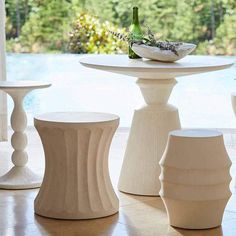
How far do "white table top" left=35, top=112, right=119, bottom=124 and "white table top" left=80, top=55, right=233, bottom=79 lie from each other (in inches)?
10.5

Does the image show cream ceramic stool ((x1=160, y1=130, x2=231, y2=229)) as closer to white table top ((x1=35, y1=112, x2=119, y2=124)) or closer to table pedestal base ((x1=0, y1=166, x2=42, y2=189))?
white table top ((x1=35, y1=112, x2=119, y2=124))

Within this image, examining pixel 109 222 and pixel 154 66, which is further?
pixel 154 66

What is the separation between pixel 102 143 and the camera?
3879mm

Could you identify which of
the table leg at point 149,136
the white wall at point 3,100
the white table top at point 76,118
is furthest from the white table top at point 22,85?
the white wall at point 3,100

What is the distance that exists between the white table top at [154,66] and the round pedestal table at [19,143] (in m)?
0.40

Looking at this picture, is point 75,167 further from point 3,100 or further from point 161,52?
point 3,100

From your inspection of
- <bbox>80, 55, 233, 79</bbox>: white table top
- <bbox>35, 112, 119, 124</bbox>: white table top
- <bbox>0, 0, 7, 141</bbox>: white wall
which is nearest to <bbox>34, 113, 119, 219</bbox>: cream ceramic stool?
<bbox>35, 112, 119, 124</bbox>: white table top

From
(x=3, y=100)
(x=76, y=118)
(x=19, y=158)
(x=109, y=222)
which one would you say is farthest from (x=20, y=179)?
(x=3, y=100)

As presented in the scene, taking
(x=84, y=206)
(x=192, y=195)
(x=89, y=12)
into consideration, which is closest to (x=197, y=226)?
(x=192, y=195)

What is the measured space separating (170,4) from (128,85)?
1.20 metres

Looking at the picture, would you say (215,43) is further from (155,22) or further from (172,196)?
(172,196)

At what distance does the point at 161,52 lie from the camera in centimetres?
424

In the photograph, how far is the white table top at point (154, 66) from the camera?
13.3 feet

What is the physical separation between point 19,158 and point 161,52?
1062mm
